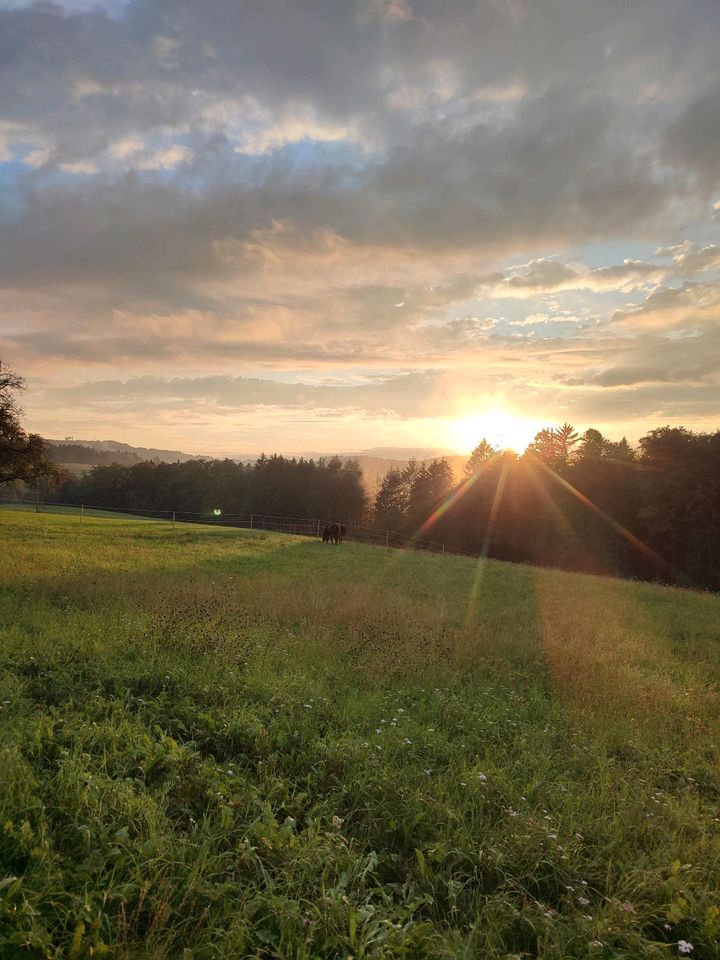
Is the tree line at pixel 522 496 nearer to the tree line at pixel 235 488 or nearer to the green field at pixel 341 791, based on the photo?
the tree line at pixel 235 488

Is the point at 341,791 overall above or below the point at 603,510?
below

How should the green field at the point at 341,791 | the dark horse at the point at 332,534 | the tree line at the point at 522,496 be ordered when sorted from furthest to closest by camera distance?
the tree line at the point at 522,496 → the dark horse at the point at 332,534 → the green field at the point at 341,791

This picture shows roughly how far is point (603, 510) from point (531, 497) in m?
8.18

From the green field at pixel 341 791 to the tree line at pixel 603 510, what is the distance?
36785 millimetres

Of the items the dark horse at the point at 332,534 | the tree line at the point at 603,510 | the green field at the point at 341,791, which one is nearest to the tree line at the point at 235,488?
the tree line at the point at 603,510

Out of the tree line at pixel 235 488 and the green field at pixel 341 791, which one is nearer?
the green field at pixel 341 791

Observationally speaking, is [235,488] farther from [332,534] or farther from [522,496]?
[332,534]

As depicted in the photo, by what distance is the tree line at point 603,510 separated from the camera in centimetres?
4188

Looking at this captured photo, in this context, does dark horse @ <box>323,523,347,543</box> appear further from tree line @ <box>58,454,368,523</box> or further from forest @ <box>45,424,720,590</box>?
tree line @ <box>58,454,368,523</box>

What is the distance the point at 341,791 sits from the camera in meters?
4.76

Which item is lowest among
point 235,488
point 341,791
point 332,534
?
point 332,534

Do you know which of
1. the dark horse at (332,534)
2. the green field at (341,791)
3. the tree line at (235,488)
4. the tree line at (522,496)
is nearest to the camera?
the green field at (341,791)

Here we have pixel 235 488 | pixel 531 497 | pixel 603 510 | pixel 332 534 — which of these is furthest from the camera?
pixel 235 488

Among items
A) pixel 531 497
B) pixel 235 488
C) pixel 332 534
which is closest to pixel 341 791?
pixel 332 534
